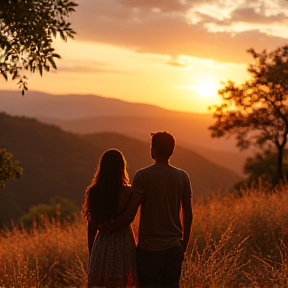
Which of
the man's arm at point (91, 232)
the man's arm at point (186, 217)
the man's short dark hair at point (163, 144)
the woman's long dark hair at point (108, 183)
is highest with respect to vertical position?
the man's short dark hair at point (163, 144)

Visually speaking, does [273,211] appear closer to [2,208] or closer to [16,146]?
[2,208]

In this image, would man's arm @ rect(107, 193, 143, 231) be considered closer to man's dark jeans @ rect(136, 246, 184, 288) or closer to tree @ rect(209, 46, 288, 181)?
man's dark jeans @ rect(136, 246, 184, 288)

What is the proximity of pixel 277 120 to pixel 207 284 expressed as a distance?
17.1 meters

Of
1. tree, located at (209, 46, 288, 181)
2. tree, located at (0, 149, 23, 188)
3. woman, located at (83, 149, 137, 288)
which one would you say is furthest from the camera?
tree, located at (209, 46, 288, 181)

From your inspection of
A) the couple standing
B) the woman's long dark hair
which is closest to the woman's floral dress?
the couple standing

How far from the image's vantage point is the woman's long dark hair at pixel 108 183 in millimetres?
5309

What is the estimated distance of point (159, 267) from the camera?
17.4 feet

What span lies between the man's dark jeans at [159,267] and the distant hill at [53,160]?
1716 inches

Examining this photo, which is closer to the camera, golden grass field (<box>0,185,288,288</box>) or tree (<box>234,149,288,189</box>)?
golden grass field (<box>0,185,288,288</box>)

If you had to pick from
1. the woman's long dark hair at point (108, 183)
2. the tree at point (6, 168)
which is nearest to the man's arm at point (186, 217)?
the woman's long dark hair at point (108, 183)

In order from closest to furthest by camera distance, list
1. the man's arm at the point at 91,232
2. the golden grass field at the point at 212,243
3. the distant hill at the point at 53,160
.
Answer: the man's arm at the point at 91,232 → the golden grass field at the point at 212,243 → the distant hill at the point at 53,160

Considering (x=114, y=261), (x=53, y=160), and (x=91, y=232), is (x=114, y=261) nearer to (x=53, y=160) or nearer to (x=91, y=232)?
(x=91, y=232)

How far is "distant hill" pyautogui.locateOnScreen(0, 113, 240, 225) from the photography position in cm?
5838

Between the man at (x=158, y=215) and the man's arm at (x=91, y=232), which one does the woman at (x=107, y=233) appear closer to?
the man's arm at (x=91, y=232)
